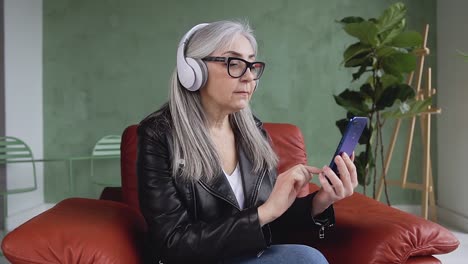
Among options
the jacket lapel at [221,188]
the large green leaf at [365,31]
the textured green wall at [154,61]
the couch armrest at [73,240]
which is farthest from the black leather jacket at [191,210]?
the textured green wall at [154,61]

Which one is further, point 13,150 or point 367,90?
point 13,150

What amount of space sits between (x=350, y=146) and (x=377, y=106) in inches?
65.2

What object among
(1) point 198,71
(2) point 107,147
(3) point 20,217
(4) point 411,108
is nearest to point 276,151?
(1) point 198,71

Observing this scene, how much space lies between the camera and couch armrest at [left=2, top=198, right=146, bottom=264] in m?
1.19

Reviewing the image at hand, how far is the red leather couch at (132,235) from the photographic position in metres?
1.21

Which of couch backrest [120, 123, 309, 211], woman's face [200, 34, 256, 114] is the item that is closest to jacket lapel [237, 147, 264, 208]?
woman's face [200, 34, 256, 114]

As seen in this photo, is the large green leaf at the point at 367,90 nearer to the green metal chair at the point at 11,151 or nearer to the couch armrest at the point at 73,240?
the couch armrest at the point at 73,240

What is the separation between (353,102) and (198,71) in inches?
66.7

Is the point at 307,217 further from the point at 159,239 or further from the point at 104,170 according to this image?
the point at 104,170

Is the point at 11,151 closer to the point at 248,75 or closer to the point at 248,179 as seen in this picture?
the point at 248,179

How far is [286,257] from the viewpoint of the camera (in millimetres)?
1224

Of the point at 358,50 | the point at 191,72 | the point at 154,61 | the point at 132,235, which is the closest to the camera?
the point at 191,72

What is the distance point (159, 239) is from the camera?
1.22 metres

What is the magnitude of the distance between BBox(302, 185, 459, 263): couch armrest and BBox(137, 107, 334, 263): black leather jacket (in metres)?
0.13
